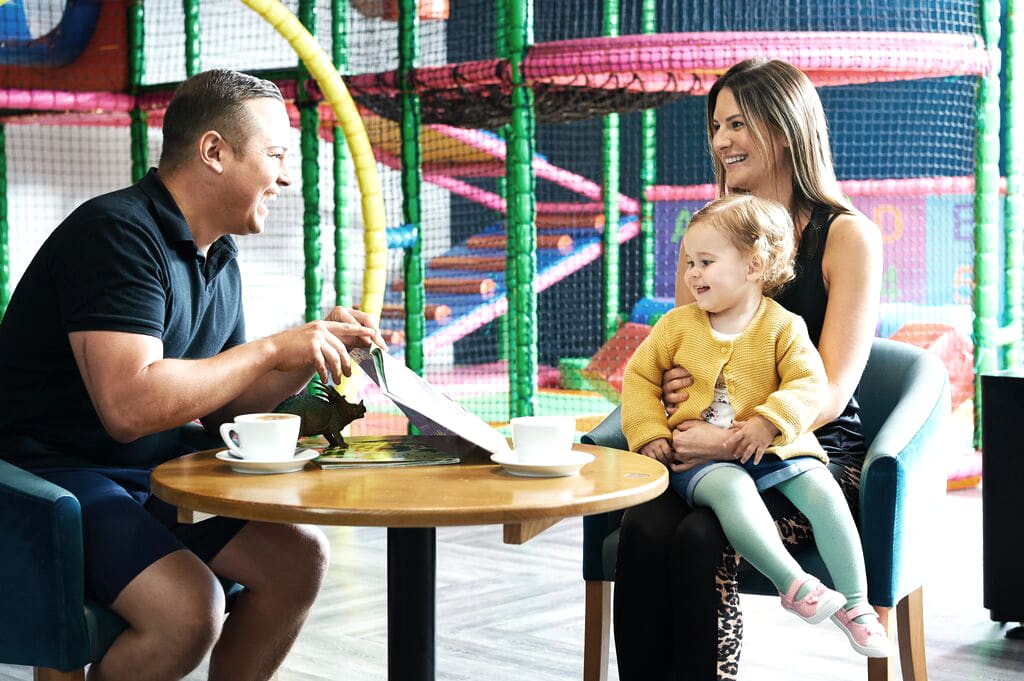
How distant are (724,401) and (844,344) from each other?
27cm

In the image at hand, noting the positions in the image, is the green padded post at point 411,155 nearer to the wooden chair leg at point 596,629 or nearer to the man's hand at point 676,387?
Answer: the wooden chair leg at point 596,629

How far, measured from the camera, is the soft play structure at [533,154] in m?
5.21

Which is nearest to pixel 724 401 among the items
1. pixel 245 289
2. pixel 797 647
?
pixel 797 647

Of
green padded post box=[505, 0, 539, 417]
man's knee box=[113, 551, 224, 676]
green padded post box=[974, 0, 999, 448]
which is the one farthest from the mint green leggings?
green padded post box=[974, 0, 999, 448]

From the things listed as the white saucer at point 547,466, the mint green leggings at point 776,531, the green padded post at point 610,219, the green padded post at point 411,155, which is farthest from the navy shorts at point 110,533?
the green padded post at point 610,219

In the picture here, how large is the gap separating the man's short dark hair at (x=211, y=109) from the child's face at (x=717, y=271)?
79 cm

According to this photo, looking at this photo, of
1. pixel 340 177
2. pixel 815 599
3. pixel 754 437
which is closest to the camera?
pixel 815 599

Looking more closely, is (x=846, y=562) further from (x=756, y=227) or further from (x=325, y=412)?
(x=325, y=412)

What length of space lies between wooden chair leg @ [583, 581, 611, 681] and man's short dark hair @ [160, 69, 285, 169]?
3.56 feet

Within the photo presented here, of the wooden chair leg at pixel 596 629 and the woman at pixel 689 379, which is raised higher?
the woman at pixel 689 379

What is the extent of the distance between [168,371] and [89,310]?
162 millimetres

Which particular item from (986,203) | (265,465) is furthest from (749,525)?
(986,203)

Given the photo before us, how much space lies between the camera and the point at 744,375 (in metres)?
2.10

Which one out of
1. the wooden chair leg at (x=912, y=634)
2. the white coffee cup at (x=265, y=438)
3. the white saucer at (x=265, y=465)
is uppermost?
the white coffee cup at (x=265, y=438)
